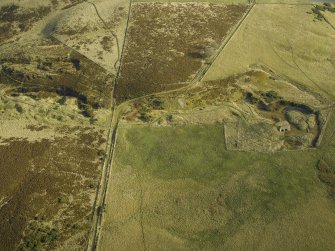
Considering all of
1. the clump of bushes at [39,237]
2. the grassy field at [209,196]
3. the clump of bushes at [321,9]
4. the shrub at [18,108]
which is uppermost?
the clump of bushes at [321,9]

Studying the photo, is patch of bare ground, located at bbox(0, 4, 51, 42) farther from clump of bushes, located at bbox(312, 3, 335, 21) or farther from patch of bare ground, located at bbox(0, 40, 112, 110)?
clump of bushes, located at bbox(312, 3, 335, 21)

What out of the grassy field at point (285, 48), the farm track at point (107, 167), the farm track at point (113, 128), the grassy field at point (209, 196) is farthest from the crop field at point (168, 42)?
the grassy field at point (209, 196)

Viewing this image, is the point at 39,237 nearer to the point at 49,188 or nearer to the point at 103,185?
the point at 49,188

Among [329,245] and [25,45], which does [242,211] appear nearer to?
[329,245]

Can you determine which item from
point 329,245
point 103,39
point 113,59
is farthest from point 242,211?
point 103,39

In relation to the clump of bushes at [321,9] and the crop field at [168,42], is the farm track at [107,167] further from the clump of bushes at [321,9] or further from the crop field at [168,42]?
the clump of bushes at [321,9]

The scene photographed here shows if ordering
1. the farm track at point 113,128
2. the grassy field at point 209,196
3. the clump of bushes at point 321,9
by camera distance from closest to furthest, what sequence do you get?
the grassy field at point 209,196 → the farm track at point 113,128 → the clump of bushes at point 321,9
